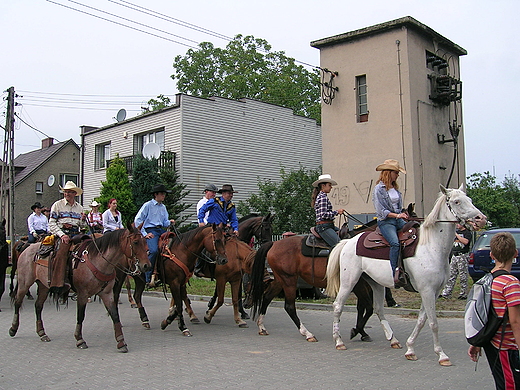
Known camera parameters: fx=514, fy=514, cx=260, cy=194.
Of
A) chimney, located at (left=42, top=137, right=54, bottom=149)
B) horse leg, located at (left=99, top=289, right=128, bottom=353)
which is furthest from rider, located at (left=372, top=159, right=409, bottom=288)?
chimney, located at (left=42, top=137, right=54, bottom=149)

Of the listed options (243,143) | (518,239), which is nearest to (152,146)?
(243,143)

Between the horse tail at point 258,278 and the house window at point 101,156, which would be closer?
the horse tail at point 258,278

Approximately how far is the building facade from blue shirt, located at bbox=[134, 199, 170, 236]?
1133 cm

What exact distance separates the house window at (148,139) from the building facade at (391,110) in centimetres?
1032

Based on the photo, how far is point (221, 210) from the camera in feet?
38.2

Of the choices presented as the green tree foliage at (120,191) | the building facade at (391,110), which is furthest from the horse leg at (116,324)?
the green tree foliage at (120,191)

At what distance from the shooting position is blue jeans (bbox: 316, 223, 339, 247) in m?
8.94

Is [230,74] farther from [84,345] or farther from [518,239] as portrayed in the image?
[84,345]

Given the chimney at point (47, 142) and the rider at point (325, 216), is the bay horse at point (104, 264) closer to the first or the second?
the rider at point (325, 216)

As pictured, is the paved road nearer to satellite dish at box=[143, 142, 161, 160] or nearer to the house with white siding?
satellite dish at box=[143, 142, 161, 160]

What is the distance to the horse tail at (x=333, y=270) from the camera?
8469mm

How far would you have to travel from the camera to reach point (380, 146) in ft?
66.5

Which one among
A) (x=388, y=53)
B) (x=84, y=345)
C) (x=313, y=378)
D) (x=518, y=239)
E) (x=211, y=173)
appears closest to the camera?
(x=313, y=378)

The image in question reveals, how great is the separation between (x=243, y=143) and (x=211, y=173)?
2.98 meters
